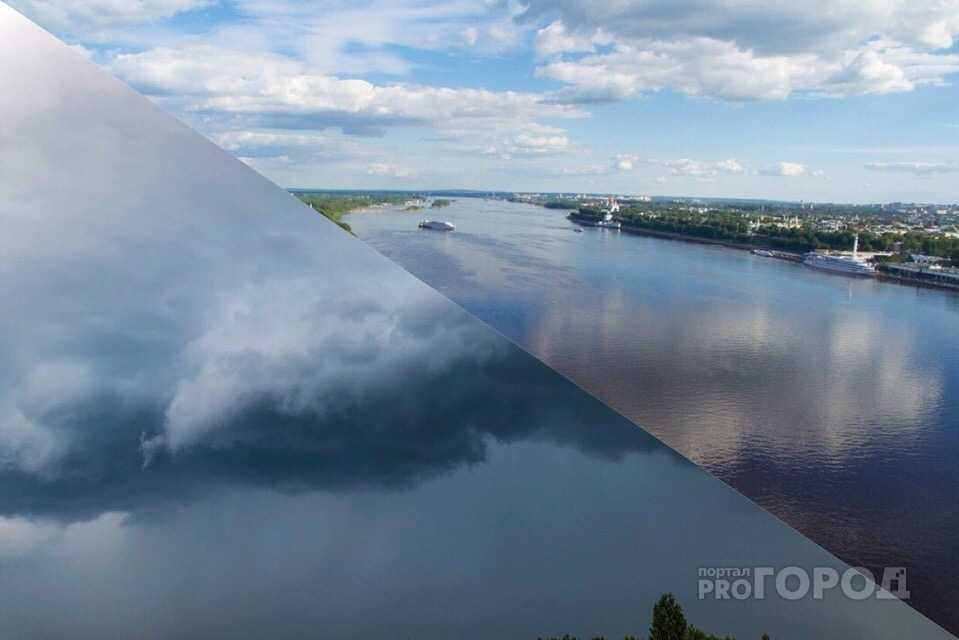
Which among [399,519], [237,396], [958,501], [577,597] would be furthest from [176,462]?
[958,501]

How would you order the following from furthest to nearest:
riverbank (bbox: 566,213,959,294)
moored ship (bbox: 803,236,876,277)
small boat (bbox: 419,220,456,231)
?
small boat (bbox: 419,220,456,231), moored ship (bbox: 803,236,876,277), riverbank (bbox: 566,213,959,294)

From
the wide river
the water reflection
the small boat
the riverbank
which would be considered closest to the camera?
the water reflection

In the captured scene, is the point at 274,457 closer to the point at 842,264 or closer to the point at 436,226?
the point at 436,226

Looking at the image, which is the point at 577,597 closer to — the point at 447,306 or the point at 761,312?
the point at 447,306

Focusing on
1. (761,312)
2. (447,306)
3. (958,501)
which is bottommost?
(958,501)

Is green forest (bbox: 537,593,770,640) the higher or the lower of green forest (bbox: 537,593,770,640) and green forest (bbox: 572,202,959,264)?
the lower

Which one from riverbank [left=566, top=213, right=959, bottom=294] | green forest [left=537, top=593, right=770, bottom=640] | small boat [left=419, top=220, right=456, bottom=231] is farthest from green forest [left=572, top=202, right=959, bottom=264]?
green forest [left=537, top=593, right=770, bottom=640]

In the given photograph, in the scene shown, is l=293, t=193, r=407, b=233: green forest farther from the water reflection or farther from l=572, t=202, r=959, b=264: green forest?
the water reflection

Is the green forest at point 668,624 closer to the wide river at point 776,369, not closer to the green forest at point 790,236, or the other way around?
the wide river at point 776,369
